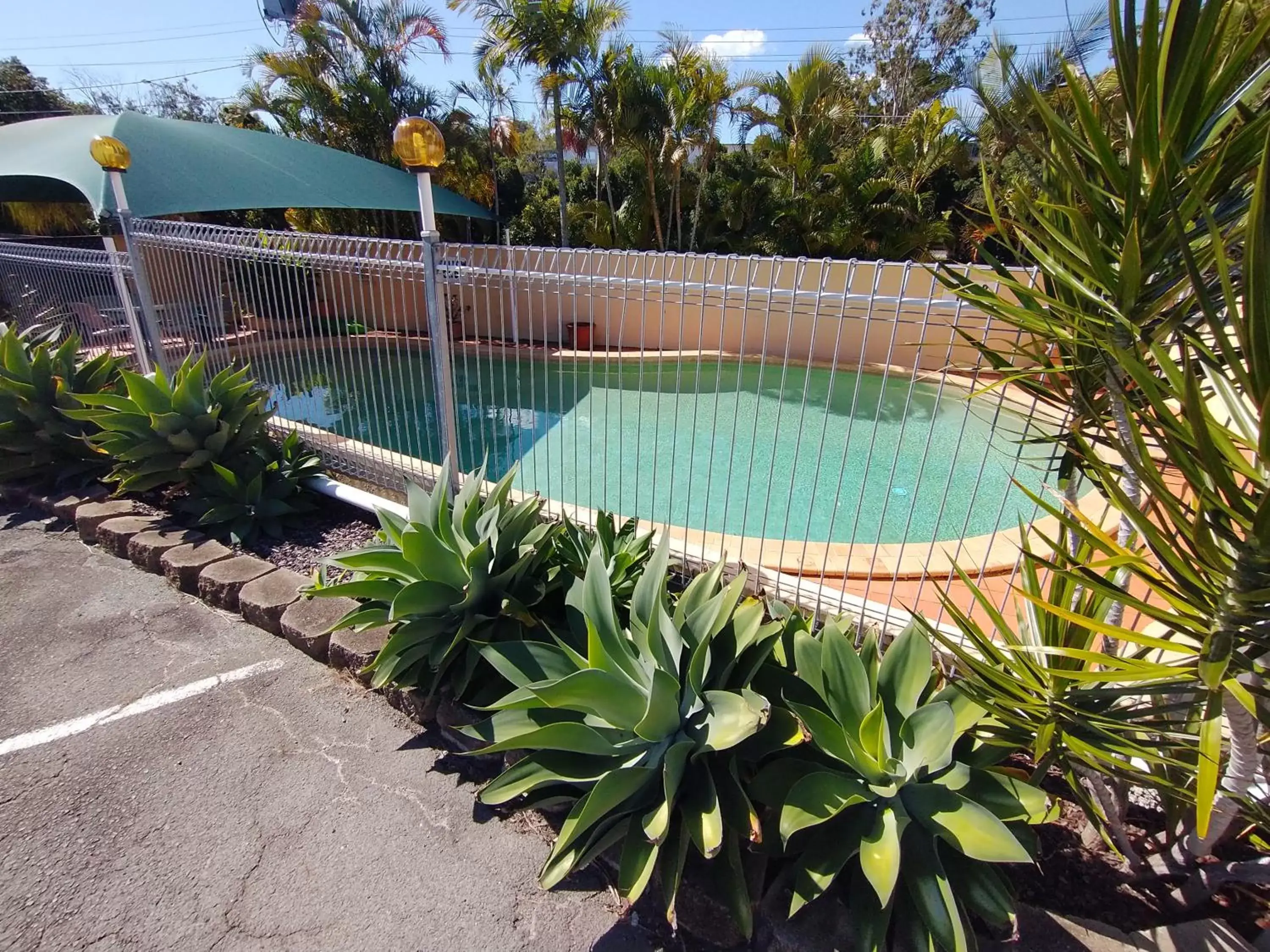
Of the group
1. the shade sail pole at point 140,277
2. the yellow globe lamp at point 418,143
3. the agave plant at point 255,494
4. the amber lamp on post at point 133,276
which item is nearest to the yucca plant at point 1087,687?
the yellow globe lamp at point 418,143

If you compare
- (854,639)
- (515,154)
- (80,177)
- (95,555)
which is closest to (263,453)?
(95,555)

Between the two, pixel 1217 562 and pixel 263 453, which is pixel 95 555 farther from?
pixel 1217 562

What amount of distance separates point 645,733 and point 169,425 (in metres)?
A: 3.84

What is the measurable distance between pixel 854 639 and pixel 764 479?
420cm

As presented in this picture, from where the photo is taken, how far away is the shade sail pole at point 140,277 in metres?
4.99

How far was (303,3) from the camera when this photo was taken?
1444 centimetres

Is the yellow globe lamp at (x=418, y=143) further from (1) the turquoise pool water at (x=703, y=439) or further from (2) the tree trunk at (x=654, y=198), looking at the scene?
(2) the tree trunk at (x=654, y=198)

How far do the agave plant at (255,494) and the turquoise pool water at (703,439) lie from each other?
563 millimetres

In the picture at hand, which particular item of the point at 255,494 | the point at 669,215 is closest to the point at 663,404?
the point at 255,494

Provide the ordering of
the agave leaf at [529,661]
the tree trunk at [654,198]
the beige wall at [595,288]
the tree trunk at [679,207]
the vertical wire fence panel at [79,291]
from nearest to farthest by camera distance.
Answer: the agave leaf at [529,661], the beige wall at [595,288], the vertical wire fence panel at [79,291], the tree trunk at [654,198], the tree trunk at [679,207]

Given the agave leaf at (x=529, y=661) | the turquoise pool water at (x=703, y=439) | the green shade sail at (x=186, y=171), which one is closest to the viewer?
the agave leaf at (x=529, y=661)

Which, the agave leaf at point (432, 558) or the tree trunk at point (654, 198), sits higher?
the tree trunk at point (654, 198)

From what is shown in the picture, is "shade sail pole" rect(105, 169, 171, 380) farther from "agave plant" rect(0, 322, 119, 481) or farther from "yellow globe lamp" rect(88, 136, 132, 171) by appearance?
"agave plant" rect(0, 322, 119, 481)

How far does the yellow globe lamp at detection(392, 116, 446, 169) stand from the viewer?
11.0ft
